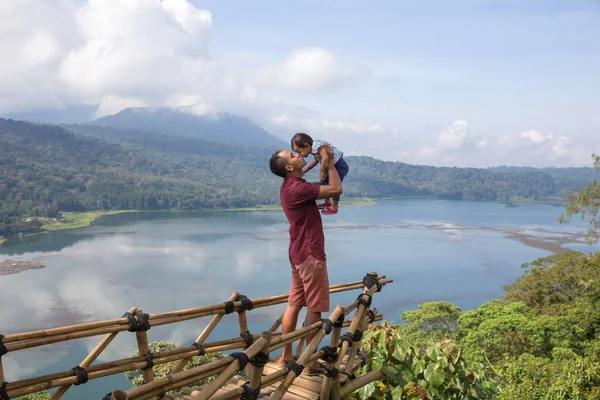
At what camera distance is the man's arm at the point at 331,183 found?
8.89ft

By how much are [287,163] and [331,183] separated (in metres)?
0.26

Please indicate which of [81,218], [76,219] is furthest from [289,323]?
[81,218]

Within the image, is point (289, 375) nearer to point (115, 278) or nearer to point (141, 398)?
point (141, 398)

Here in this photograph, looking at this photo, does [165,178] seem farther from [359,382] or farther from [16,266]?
[359,382]

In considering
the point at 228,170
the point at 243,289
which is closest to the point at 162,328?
the point at 243,289

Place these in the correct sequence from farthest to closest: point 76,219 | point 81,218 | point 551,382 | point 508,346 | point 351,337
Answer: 1. point 81,218
2. point 76,219
3. point 508,346
4. point 551,382
5. point 351,337

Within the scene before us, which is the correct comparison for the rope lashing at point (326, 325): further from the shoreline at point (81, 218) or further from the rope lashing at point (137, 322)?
the shoreline at point (81, 218)

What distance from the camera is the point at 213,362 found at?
208 centimetres

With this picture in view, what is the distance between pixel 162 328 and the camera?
27.2 metres

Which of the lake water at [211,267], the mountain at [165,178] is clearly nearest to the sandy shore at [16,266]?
the lake water at [211,267]

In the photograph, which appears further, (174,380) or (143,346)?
(143,346)

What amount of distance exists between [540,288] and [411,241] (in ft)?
119

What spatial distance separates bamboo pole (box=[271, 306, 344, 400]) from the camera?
2.31 metres

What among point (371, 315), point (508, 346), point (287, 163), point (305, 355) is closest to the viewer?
point (305, 355)
